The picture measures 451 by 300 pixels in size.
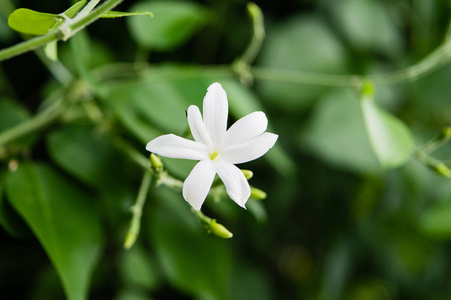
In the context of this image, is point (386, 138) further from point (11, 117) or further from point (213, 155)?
point (11, 117)

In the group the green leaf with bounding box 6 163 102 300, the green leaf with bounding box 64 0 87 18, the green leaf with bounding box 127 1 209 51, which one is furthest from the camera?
the green leaf with bounding box 127 1 209 51

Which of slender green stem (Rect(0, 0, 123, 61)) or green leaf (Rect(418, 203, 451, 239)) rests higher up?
green leaf (Rect(418, 203, 451, 239))

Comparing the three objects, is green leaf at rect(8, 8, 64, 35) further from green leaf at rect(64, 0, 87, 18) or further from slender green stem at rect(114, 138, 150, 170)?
slender green stem at rect(114, 138, 150, 170)

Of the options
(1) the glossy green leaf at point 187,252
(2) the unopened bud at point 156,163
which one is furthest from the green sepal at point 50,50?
(1) the glossy green leaf at point 187,252

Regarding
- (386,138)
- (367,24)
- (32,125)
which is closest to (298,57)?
(367,24)

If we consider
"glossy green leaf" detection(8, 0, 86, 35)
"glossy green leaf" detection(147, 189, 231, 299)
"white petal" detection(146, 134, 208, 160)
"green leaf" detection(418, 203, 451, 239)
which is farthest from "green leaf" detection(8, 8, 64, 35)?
"green leaf" detection(418, 203, 451, 239)

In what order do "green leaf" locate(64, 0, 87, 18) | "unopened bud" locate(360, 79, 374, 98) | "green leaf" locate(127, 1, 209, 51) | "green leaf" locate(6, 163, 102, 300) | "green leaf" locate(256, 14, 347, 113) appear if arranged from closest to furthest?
"green leaf" locate(64, 0, 87, 18) → "green leaf" locate(6, 163, 102, 300) → "unopened bud" locate(360, 79, 374, 98) → "green leaf" locate(127, 1, 209, 51) → "green leaf" locate(256, 14, 347, 113)
